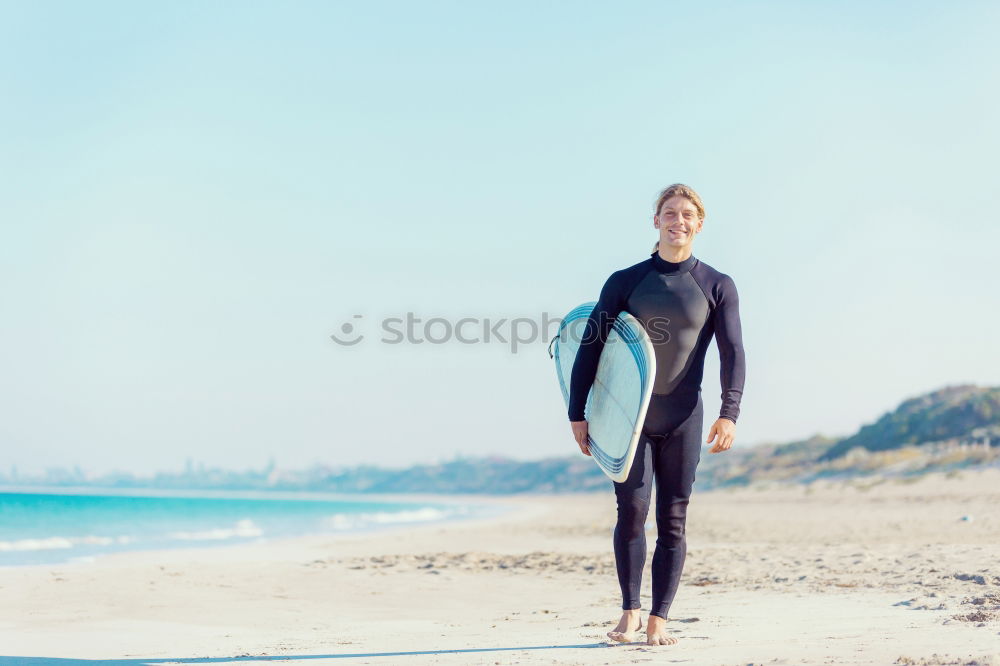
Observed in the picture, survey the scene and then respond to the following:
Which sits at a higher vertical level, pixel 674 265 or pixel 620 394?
pixel 674 265

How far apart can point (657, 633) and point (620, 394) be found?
97cm

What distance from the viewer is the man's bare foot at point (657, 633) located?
12.6 feet

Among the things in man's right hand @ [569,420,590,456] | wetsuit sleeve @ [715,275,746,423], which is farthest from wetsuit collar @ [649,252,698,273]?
man's right hand @ [569,420,590,456]

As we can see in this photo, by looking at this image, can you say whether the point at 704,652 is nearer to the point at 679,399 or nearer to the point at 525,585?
the point at 679,399

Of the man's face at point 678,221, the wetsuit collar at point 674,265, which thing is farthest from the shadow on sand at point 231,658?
the man's face at point 678,221

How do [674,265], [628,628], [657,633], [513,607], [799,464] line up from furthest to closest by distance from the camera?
[799,464]
[513,607]
[674,265]
[628,628]
[657,633]

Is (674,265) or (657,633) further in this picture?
(674,265)

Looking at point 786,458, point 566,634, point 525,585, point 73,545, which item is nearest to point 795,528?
point 525,585

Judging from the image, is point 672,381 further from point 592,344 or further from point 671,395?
point 592,344

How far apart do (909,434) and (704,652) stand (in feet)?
163

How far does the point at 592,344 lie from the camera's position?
13.8 ft

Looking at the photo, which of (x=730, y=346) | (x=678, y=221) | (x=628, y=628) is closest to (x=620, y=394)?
(x=730, y=346)

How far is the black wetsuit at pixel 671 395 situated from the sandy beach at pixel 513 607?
14.2 inches

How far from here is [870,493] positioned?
20.9m
